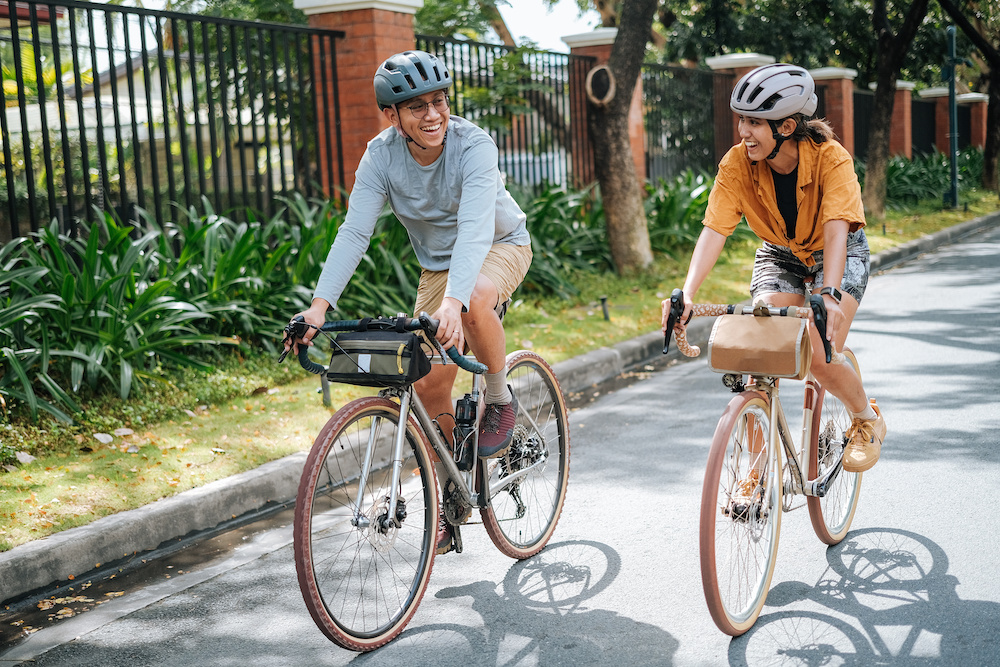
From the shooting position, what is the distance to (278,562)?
4.21 m

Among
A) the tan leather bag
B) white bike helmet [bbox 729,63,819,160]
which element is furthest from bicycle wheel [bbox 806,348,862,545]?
white bike helmet [bbox 729,63,819,160]

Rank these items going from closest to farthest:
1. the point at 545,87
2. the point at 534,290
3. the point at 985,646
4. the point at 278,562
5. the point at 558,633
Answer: the point at 985,646 < the point at 558,633 < the point at 278,562 < the point at 534,290 < the point at 545,87

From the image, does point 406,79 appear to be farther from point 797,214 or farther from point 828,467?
point 828,467

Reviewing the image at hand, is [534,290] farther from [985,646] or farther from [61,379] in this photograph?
[985,646]

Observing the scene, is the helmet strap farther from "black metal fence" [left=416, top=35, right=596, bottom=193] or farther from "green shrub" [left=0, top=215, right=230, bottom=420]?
"black metal fence" [left=416, top=35, right=596, bottom=193]

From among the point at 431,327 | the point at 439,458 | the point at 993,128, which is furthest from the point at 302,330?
the point at 993,128

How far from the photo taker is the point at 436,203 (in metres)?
3.66

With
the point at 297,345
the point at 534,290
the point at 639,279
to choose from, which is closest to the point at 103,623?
the point at 297,345

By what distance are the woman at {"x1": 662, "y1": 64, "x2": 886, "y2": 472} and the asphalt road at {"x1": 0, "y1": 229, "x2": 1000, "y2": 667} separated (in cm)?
50

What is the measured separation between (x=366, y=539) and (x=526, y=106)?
9184 millimetres

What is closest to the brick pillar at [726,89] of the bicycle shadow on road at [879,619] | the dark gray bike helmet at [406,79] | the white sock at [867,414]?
the white sock at [867,414]

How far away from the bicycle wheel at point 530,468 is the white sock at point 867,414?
117 centimetres

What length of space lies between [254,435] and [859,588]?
3256 mm

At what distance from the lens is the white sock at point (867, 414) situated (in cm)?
389
